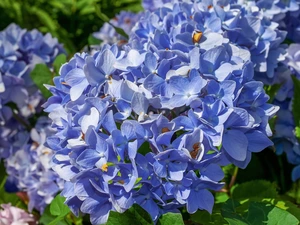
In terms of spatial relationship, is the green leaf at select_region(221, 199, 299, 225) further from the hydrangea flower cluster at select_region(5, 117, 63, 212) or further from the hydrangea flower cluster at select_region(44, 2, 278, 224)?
the hydrangea flower cluster at select_region(5, 117, 63, 212)

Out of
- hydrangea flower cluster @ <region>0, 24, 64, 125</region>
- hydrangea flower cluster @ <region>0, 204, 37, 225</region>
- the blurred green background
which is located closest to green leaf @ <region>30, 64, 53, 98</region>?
hydrangea flower cluster @ <region>0, 24, 64, 125</region>

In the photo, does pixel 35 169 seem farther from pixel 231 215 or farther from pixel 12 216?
pixel 231 215

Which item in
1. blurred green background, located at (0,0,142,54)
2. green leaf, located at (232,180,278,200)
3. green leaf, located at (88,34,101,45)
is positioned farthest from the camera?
blurred green background, located at (0,0,142,54)

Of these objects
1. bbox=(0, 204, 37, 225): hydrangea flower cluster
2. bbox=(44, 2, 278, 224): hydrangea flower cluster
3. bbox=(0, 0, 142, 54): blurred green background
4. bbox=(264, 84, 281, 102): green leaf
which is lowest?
bbox=(0, 0, 142, 54): blurred green background

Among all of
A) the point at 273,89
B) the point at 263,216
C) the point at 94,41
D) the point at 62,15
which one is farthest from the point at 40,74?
the point at 62,15

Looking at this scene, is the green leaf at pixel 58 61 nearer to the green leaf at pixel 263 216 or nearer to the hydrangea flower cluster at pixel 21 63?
the hydrangea flower cluster at pixel 21 63

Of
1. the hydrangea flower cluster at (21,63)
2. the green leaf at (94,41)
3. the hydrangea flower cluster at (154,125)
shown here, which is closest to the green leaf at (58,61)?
the hydrangea flower cluster at (21,63)

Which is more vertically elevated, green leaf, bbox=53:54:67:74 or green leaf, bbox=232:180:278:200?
green leaf, bbox=53:54:67:74
